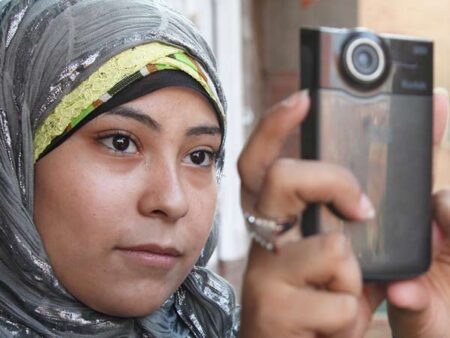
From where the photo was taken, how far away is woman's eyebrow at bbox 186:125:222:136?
3.26ft

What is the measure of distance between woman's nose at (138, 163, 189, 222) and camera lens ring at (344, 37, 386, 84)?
0.35 m

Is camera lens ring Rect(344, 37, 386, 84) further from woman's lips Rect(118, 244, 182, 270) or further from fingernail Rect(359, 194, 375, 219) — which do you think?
woman's lips Rect(118, 244, 182, 270)

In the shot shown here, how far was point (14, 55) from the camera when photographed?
1.04 m

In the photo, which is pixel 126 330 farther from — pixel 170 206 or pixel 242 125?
pixel 242 125

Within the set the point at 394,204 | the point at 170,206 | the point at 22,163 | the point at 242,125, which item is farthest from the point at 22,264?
the point at 242,125

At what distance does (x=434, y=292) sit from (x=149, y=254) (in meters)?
0.38

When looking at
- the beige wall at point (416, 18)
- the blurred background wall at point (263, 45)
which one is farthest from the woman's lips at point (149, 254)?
the beige wall at point (416, 18)

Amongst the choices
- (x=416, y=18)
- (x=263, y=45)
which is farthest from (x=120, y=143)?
(x=263, y=45)

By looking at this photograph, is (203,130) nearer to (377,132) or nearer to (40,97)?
(40,97)

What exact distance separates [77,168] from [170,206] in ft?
0.49

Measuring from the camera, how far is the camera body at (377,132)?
63cm

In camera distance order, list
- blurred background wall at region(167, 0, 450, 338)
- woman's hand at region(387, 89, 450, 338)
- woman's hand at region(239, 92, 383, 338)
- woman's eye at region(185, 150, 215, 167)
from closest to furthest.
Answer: woman's hand at region(239, 92, 383, 338) → woman's hand at region(387, 89, 450, 338) → woman's eye at region(185, 150, 215, 167) → blurred background wall at region(167, 0, 450, 338)

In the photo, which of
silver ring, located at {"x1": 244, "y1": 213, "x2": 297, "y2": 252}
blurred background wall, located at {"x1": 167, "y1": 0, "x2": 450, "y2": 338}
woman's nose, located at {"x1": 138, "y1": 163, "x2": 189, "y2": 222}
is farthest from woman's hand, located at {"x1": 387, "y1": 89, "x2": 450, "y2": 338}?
woman's nose, located at {"x1": 138, "y1": 163, "x2": 189, "y2": 222}

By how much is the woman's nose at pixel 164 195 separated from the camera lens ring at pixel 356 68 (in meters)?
0.35
